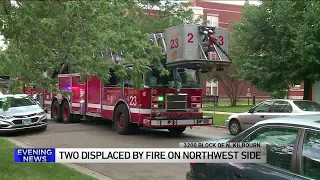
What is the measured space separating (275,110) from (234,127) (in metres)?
2.05

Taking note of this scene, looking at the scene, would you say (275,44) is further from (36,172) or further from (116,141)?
(36,172)

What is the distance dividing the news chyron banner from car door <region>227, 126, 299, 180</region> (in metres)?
0.08

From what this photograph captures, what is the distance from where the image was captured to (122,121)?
14398mm

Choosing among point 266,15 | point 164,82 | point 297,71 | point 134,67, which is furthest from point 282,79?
point 134,67

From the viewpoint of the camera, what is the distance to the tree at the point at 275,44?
15.4m

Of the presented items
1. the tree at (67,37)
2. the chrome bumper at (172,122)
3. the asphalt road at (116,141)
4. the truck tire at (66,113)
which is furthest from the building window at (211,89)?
the tree at (67,37)

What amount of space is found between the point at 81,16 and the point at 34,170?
11.8ft

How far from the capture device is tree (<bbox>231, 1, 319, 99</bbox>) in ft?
50.5

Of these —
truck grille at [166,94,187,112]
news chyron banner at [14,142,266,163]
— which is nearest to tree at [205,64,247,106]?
truck grille at [166,94,187,112]

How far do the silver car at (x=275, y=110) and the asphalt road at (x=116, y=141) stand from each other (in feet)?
3.75

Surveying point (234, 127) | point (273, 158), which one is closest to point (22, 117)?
point (234, 127)

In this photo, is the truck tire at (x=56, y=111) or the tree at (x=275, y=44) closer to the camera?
the tree at (x=275, y=44)

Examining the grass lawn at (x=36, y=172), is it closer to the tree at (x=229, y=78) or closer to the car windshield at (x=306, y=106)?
the car windshield at (x=306, y=106)

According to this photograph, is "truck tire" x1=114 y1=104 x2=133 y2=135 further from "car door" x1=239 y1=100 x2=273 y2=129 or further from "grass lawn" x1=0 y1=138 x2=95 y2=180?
"grass lawn" x1=0 y1=138 x2=95 y2=180
